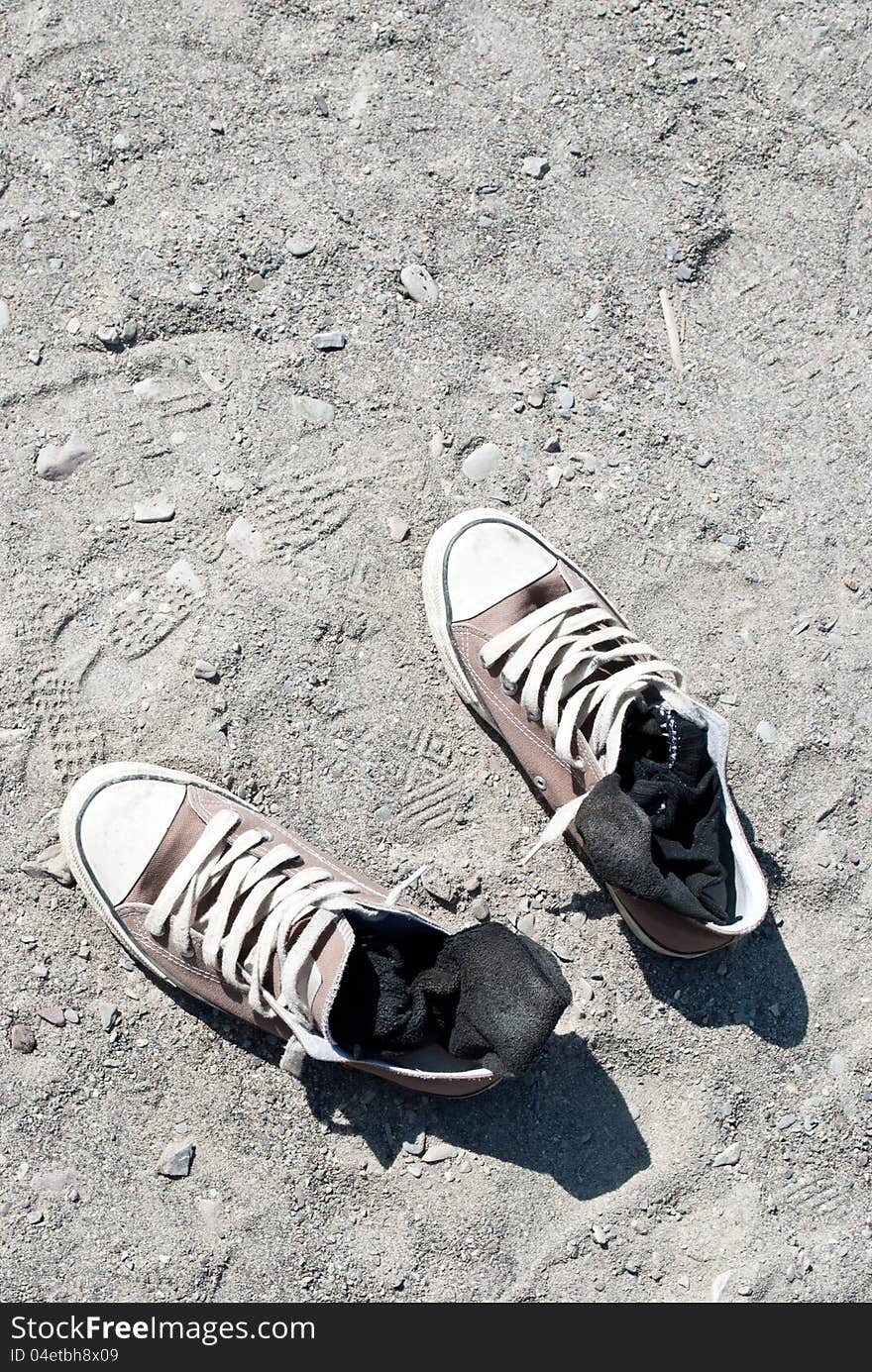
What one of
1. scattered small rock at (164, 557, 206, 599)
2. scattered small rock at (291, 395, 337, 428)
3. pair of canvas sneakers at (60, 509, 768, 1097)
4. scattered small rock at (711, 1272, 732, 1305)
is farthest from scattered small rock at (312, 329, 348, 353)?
scattered small rock at (711, 1272, 732, 1305)

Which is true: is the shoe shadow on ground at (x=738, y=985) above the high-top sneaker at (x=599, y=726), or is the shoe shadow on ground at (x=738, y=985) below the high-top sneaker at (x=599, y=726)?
below

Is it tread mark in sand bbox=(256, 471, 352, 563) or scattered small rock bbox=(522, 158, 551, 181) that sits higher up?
scattered small rock bbox=(522, 158, 551, 181)

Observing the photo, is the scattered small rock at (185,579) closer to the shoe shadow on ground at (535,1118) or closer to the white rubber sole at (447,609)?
the white rubber sole at (447,609)

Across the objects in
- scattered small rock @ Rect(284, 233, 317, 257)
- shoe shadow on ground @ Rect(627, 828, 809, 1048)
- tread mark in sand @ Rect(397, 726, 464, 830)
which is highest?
scattered small rock @ Rect(284, 233, 317, 257)

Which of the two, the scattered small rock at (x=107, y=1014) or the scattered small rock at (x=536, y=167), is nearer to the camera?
the scattered small rock at (x=107, y=1014)

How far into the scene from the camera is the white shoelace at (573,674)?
2576 mm

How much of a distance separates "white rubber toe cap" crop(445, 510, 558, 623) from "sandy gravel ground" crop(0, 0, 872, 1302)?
13 cm

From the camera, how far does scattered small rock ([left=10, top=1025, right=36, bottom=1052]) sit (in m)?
2.62

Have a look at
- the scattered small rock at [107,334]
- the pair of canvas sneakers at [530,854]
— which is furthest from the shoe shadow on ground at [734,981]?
the scattered small rock at [107,334]

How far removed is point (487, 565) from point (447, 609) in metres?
0.15

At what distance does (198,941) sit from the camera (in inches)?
103

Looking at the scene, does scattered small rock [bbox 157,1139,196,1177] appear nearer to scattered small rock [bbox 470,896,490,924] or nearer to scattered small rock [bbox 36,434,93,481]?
scattered small rock [bbox 470,896,490,924]

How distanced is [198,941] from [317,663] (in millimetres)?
756

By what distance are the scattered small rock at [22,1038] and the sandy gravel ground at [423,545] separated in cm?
2
